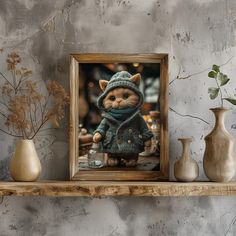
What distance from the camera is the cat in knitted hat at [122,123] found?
2.03 meters

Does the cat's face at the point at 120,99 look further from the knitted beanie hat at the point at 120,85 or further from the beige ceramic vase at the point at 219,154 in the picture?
the beige ceramic vase at the point at 219,154

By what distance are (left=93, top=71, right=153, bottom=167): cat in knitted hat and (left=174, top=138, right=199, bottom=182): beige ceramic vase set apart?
0.15m

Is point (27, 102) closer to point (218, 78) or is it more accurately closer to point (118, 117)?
point (118, 117)

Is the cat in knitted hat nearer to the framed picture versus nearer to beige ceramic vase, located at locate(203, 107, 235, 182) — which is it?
the framed picture

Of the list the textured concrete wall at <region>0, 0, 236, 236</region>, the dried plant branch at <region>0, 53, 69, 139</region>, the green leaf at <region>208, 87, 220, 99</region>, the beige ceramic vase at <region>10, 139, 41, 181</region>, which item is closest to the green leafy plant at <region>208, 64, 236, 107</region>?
the green leaf at <region>208, 87, 220, 99</region>

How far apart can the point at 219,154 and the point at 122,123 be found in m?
0.40

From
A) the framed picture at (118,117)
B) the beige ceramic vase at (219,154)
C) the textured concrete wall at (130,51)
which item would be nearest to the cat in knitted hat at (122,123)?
the framed picture at (118,117)

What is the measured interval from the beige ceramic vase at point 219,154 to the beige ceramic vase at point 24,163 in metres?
0.64

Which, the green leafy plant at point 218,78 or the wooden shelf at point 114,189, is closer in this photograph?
the wooden shelf at point 114,189

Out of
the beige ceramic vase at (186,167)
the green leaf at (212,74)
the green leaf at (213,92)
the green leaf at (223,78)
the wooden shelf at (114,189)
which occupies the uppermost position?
the green leaf at (212,74)

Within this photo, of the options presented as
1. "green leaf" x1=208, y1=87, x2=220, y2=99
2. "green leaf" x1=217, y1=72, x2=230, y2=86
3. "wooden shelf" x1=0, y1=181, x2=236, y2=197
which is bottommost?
"wooden shelf" x1=0, y1=181, x2=236, y2=197

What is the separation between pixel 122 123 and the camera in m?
2.03

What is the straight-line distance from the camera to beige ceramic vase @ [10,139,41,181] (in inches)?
75.5

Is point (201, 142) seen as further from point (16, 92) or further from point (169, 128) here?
point (16, 92)
